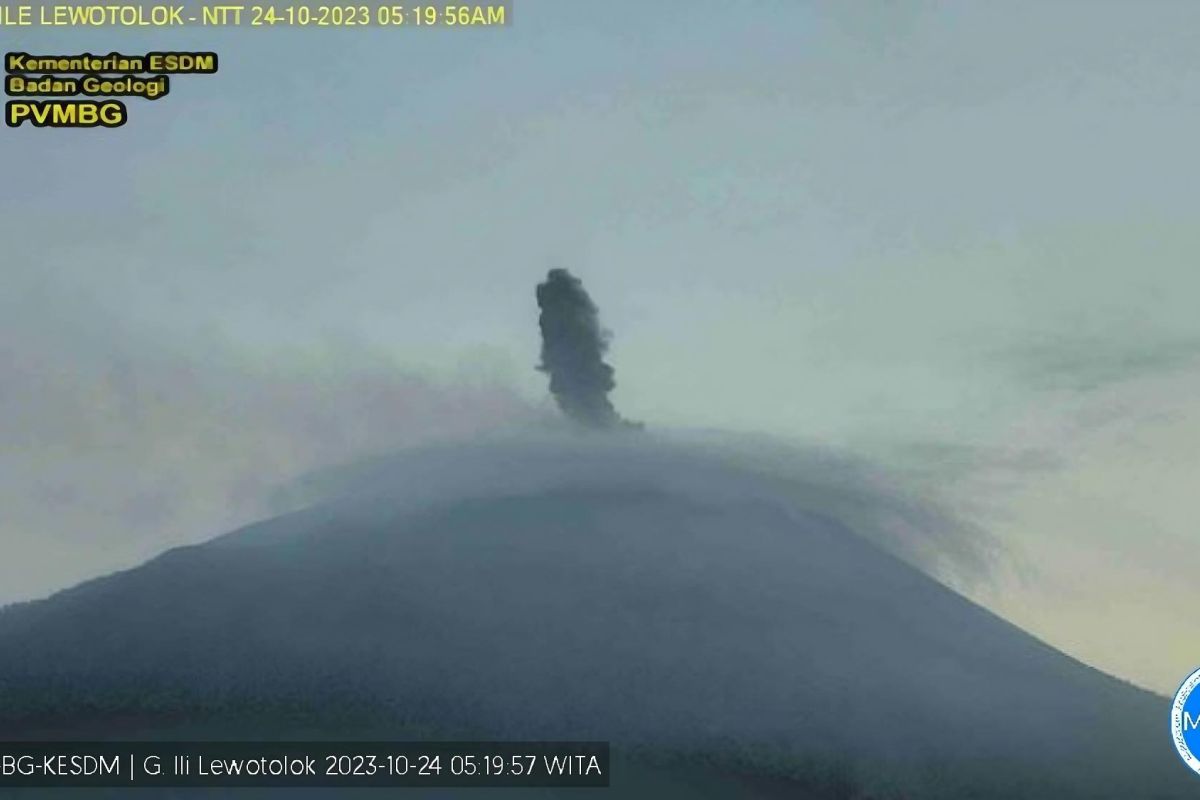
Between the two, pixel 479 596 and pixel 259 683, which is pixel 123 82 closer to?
pixel 259 683

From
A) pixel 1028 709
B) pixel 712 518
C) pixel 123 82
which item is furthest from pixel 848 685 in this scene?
pixel 123 82

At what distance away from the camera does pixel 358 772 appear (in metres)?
98.8

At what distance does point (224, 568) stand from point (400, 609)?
62.4 ft

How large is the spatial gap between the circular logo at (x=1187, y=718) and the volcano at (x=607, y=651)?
50.2 m

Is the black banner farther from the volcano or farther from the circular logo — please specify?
the circular logo

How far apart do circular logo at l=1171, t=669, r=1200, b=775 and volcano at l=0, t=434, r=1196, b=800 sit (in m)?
50.2

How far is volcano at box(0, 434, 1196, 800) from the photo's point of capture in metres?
114

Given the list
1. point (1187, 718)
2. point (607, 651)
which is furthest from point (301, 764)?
point (1187, 718)

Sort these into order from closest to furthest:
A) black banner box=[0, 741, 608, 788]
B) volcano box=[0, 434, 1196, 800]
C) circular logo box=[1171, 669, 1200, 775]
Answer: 1. circular logo box=[1171, 669, 1200, 775]
2. black banner box=[0, 741, 608, 788]
3. volcano box=[0, 434, 1196, 800]

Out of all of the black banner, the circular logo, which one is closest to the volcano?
the black banner

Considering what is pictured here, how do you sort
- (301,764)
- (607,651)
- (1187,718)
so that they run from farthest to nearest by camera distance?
(607,651) < (301,764) < (1187,718)

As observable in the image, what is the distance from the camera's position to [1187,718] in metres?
60.5

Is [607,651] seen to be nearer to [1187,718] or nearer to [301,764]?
[301,764]

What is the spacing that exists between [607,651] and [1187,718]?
2856 inches
